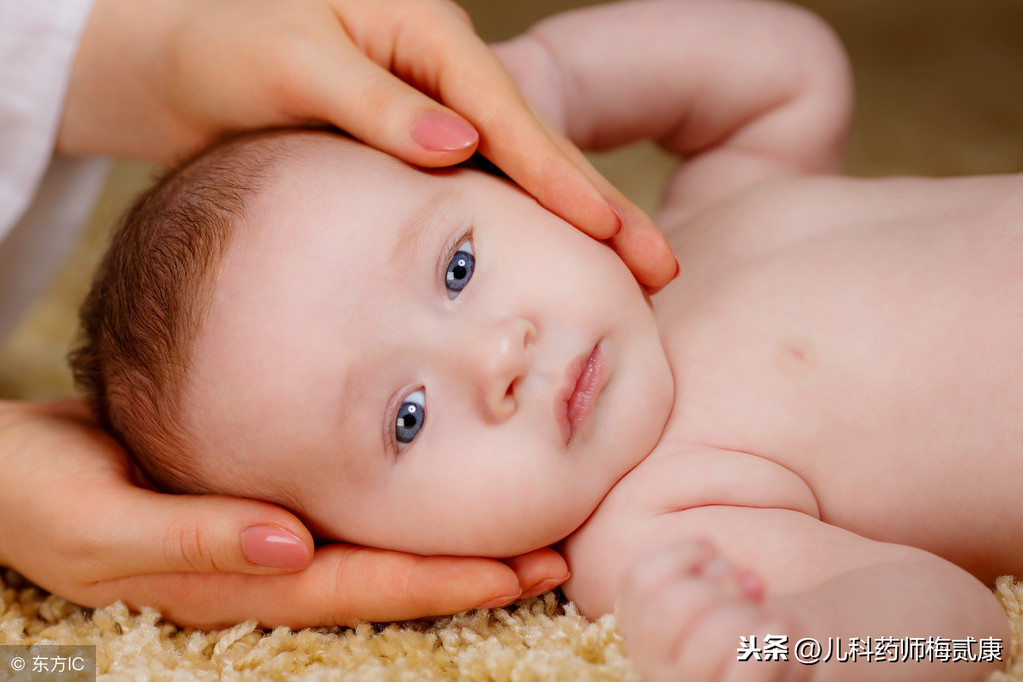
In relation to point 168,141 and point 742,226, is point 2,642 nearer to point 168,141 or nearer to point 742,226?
point 168,141

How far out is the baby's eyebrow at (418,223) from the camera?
0.98m

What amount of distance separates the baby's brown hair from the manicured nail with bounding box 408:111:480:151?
0.18 m

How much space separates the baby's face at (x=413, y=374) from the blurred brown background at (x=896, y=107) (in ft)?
3.62

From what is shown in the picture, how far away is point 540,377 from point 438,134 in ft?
0.98

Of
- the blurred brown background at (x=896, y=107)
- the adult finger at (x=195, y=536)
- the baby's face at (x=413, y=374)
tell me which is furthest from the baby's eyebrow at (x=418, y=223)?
the blurred brown background at (x=896, y=107)

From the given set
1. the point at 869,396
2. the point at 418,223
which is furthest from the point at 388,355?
the point at 869,396

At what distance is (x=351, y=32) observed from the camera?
1187mm

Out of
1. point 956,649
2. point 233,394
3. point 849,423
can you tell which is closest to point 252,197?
point 233,394

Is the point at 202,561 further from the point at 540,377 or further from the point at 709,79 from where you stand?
the point at 709,79

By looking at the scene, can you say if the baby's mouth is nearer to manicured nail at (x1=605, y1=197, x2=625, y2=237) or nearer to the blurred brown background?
manicured nail at (x1=605, y1=197, x2=625, y2=237)

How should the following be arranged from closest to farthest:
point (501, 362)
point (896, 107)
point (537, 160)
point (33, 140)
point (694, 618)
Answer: point (694, 618) < point (501, 362) < point (537, 160) < point (33, 140) < point (896, 107)

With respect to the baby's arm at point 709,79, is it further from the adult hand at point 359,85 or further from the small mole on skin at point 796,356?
the small mole on skin at point 796,356

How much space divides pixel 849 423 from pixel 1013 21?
7.02 feet

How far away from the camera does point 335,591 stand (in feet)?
3.18
